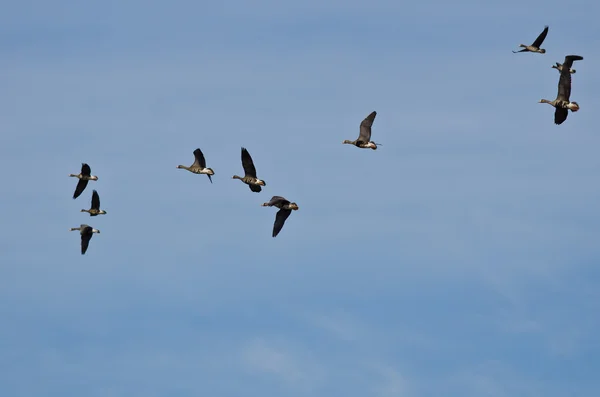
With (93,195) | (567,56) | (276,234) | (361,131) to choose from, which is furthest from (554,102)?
(93,195)

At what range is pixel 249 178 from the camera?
94500 millimetres

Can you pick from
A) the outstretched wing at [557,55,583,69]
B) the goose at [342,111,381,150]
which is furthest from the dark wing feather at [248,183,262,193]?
the outstretched wing at [557,55,583,69]

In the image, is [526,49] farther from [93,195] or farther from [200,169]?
[93,195]

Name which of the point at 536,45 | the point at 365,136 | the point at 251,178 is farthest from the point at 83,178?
the point at 536,45

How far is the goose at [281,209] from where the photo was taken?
298 feet

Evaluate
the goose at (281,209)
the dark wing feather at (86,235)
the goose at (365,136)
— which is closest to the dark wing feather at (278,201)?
the goose at (281,209)

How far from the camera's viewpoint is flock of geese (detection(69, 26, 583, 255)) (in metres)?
90.6

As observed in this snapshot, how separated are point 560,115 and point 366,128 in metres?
11.8

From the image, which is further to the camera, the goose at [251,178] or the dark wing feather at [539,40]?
the dark wing feather at [539,40]

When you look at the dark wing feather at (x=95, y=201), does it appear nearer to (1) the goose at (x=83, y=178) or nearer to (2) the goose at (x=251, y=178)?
(1) the goose at (x=83, y=178)

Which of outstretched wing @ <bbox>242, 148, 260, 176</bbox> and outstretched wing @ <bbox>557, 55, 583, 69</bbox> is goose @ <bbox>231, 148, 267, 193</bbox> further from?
outstretched wing @ <bbox>557, 55, 583, 69</bbox>

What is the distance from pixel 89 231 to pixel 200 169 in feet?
29.3

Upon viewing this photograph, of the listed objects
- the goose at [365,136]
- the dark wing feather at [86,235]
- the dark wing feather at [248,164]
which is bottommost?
the dark wing feather at [86,235]

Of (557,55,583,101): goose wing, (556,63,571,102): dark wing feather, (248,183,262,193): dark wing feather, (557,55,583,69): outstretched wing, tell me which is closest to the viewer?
(557,55,583,69): outstretched wing
